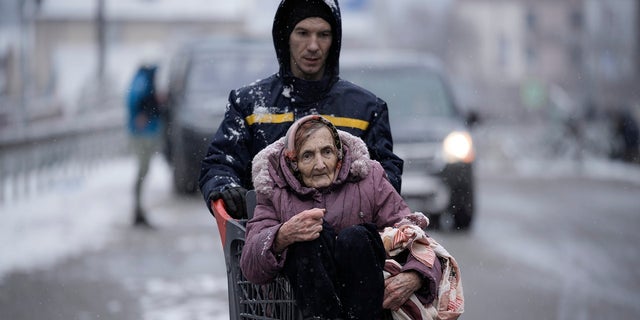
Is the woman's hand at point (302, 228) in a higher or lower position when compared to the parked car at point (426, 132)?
higher

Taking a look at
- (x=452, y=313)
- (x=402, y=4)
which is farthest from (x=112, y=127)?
(x=402, y=4)

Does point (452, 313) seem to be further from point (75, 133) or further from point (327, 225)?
point (75, 133)

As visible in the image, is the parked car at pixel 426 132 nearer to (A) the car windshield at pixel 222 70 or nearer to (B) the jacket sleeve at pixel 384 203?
(A) the car windshield at pixel 222 70

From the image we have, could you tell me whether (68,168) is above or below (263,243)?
below

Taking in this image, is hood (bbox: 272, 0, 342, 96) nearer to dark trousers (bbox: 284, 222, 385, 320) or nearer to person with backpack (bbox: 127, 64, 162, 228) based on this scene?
dark trousers (bbox: 284, 222, 385, 320)

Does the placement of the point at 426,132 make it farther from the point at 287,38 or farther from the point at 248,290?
the point at 248,290

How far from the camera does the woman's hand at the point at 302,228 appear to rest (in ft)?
9.91

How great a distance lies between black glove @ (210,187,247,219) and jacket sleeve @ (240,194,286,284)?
24cm

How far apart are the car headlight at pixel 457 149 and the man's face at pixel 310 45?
797 centimetres

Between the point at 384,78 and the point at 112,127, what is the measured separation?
575 inches

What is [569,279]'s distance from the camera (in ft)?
30.6

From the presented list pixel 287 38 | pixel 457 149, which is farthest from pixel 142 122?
pixel 287 38

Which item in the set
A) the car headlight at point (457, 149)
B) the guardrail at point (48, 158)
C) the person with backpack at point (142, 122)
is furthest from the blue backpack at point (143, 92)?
the guardrail at point (48, 158)

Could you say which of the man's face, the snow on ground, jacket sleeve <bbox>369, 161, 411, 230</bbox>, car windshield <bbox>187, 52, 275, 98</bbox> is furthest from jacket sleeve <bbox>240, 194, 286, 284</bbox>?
car windshield <bbox>187, 52, 275, 98</bbox>
